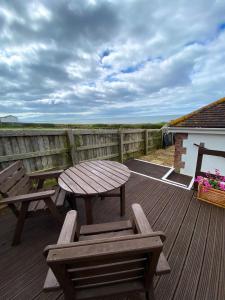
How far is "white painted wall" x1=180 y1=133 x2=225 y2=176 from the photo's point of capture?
3498 millimetres

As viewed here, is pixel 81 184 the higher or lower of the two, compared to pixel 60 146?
lower

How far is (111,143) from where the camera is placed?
4.98 m

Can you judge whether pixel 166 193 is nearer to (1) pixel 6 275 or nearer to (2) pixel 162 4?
(1) pixel 6 275

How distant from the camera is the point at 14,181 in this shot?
2066mm

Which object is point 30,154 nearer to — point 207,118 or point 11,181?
point 11,181

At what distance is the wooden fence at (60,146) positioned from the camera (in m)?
2.83

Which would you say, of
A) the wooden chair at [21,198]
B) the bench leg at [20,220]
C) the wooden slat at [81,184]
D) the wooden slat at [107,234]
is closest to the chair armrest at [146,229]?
the wooden slat at [107,234]

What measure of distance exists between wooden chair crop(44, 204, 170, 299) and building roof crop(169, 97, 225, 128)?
3.67 meters

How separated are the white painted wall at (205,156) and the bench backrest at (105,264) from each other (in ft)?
12.4

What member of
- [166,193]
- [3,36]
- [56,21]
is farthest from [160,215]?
[56,21]

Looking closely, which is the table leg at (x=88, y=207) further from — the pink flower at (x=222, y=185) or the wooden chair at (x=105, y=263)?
the pink flower at (x=222, y=185)

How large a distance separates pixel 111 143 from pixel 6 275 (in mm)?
4033

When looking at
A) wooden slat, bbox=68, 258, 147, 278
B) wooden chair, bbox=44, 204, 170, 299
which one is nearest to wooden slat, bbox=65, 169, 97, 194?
wooden chair, bbox=44, 204, 170, 299

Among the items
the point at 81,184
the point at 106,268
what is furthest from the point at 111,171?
the point at 106,268
